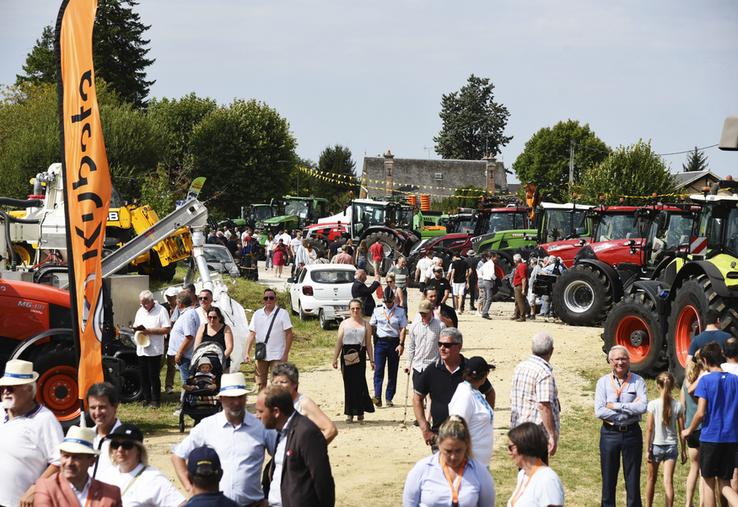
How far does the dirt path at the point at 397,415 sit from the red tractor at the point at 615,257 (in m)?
0.59

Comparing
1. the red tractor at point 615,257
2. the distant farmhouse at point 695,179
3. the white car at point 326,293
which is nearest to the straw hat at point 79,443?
the red tractor at point 615,257

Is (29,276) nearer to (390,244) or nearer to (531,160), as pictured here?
(390,244)

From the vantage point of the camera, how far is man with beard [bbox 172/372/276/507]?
22.1 feet

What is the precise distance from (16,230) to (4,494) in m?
19.2

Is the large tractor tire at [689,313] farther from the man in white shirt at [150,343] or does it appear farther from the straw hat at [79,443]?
the straw hat at [79,443]

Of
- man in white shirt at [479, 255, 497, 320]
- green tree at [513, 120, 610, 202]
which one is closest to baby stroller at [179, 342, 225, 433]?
man in white shirt at [479, 255, 497, 320]

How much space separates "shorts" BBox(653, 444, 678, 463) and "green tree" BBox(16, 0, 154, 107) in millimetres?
54723

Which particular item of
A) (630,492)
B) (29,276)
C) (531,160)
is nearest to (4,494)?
(630,492)

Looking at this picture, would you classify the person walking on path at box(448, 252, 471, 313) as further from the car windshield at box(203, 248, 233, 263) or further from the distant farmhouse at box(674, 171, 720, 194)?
the distant farmhouse at box(674, 171, 720, 194)

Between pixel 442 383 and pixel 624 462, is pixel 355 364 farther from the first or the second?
pixel 624 462

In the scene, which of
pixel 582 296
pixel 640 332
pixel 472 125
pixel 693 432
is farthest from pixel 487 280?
pixel 472 125

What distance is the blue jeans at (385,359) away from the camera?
1425cm

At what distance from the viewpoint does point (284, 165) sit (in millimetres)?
66125

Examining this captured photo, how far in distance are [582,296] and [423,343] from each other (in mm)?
12062
